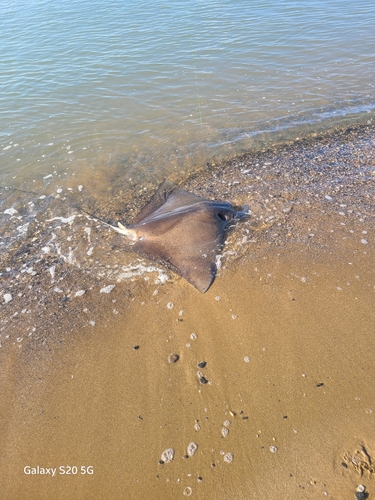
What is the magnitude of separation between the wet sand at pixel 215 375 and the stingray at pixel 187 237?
0.21 meters

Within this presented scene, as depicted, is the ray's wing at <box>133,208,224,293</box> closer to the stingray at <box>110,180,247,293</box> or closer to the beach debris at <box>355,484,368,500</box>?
the stingray at <box>110,180,247,293</box>

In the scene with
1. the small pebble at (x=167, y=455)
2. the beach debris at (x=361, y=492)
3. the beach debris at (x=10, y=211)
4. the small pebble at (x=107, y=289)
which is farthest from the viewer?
the beach debris at (x=10, y=211)

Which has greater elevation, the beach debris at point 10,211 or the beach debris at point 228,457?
the beach debris at point 10,211

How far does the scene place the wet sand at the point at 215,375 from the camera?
3053 millimetres

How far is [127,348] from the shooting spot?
4191 mm

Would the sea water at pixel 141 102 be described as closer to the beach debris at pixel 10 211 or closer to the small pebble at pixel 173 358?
the beach debris at pixel 10 211

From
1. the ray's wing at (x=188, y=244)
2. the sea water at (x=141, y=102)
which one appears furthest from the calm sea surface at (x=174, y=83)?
the ray's wing at (x=188, y=244)

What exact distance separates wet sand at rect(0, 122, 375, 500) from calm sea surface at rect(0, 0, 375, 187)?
399 centimetres

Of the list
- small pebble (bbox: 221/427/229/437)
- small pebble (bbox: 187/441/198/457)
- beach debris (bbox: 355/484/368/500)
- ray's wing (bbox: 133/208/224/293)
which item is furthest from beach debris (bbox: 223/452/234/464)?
ray's wing (bbox: 133/208/224/293)

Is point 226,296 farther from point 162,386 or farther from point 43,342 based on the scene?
point 43,342

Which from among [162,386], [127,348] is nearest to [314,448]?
[162,386]

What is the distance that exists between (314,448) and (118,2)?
2370cm

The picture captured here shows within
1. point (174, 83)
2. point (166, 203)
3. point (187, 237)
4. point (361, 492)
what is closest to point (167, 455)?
point (361, 492)

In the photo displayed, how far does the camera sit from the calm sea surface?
884 cm
